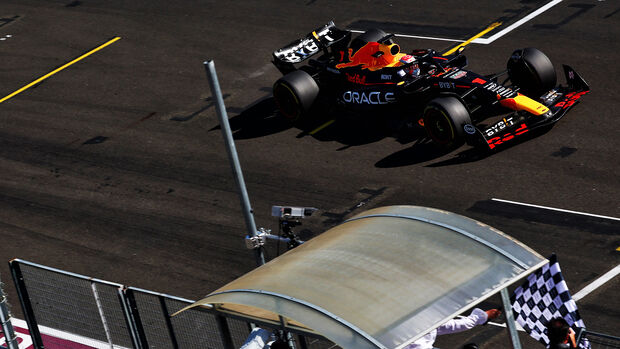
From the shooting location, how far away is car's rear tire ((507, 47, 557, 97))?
19.3 metres

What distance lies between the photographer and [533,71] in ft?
63.3

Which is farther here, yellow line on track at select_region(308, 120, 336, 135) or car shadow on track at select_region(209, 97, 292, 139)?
car shadow on track at select_region(209, 97, 292, 139)

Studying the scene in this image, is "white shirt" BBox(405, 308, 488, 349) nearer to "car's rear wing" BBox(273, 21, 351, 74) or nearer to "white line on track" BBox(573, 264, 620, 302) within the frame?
"white line on track" BBox(573, 264, 620, 302)

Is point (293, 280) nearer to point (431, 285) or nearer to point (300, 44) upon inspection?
point (431, 285)

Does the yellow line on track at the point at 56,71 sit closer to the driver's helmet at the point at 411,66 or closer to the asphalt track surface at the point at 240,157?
the asphalt track surface at the point at 240,157

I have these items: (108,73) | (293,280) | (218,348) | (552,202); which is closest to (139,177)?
(108,73)

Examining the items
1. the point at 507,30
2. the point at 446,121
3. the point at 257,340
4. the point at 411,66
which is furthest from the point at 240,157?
the point at 257,340

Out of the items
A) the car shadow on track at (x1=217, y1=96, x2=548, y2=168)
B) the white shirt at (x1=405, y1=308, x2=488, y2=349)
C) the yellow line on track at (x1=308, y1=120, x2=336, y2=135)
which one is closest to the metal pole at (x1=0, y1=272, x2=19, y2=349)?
the white shirt at (x1=405, y1=308, x2=488, y2=349)

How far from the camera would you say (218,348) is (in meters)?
10.3

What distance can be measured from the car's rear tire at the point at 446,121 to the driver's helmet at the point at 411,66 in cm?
142

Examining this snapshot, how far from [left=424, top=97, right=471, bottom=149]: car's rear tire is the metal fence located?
24.6 feet

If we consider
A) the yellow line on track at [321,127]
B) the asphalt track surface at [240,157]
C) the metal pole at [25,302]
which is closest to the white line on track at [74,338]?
the metal pole at [25,302]

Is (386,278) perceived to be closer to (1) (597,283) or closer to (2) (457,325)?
(2) (457,325)

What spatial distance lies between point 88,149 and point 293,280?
13388 mm
